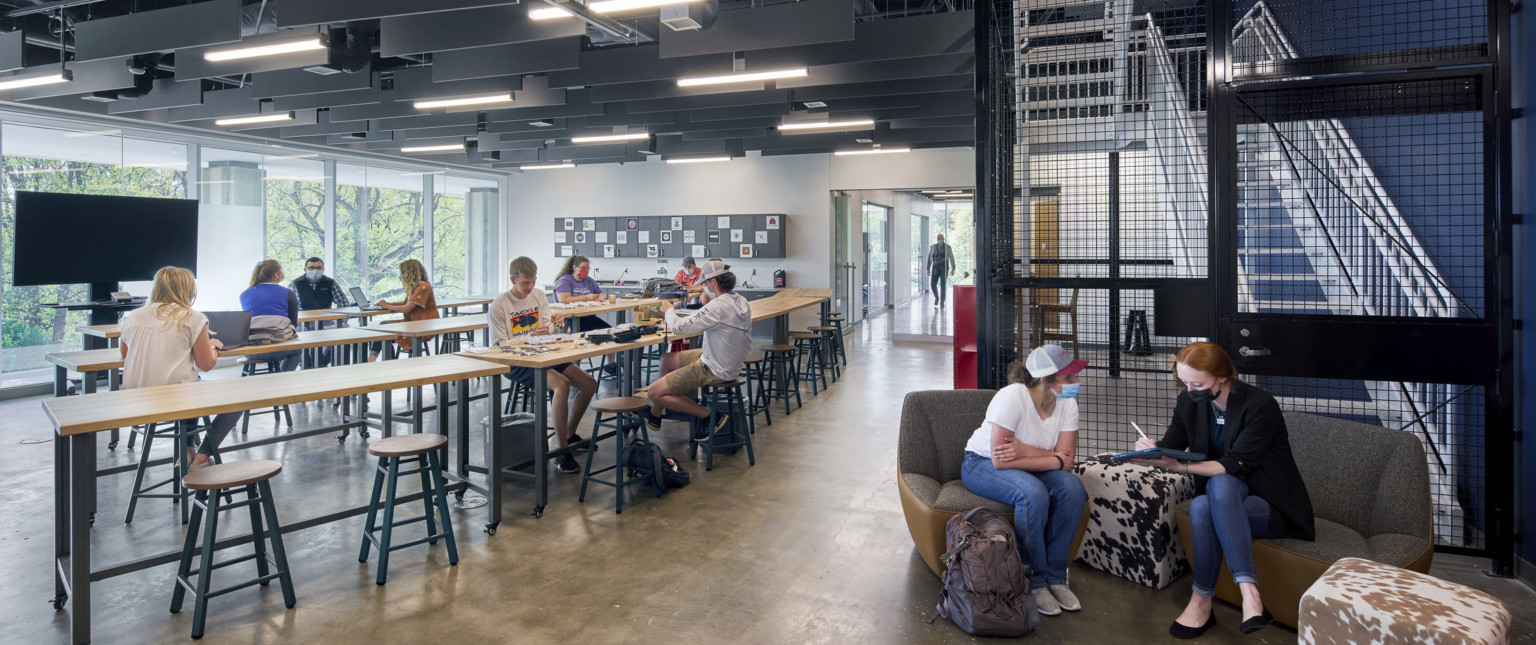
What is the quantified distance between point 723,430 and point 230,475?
3.35 m

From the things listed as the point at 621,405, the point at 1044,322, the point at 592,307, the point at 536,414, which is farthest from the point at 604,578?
the point at 592,307

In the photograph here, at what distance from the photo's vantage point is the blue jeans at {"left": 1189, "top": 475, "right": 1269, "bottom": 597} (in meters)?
2.87

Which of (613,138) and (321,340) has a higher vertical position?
(613,138)

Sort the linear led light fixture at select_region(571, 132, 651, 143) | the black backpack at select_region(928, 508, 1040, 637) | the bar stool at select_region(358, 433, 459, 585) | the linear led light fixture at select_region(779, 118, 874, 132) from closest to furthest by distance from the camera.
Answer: the black backpack at select_region(928, 508, 1040, 637)
the bar stool at select_region(358, 433, 459, 585)
the linear led light fixture at select_region(779, 118, 874, 132)
the linear led light fixture at select_region(571, 132, 651, 143)

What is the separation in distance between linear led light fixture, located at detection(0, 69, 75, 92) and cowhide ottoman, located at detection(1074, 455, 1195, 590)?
7975 mm

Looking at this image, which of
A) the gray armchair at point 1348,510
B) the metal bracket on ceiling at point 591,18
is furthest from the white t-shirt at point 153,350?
the gray armchair at point 1348,510

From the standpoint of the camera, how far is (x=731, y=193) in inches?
504

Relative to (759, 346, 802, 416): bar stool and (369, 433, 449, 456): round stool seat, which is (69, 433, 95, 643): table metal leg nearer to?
(369, 433, 449, 456): round stool seat

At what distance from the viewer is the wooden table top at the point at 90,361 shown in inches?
177

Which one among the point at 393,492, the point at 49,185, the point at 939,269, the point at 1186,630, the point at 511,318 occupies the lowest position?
the point at 1186,630

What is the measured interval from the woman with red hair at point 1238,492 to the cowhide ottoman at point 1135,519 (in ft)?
0.71

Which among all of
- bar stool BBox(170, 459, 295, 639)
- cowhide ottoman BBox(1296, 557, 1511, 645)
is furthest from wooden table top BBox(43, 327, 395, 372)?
cowhide ottoman BBox(1296, 557, 1511, 645)

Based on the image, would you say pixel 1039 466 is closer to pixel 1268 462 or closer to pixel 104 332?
pixel 1268 462

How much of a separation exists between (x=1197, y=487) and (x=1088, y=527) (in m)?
0.50
